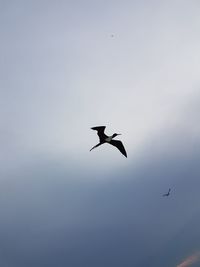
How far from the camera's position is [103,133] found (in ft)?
169

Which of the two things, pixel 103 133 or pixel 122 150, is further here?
pixel 122 150

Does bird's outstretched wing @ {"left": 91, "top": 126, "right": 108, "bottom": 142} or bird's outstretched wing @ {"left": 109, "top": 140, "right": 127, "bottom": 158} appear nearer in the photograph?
bird's outstretched wing @ {"left": 91, "top": 126, "right": 108, "bottom": 142}

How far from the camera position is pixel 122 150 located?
5616cm

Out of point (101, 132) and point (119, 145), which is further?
point (119, 145)

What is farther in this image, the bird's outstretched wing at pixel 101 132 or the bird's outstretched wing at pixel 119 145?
the bird's outstretched wing at pixel 119 145

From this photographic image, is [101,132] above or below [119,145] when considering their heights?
below

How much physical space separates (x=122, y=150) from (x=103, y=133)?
5749 mm
